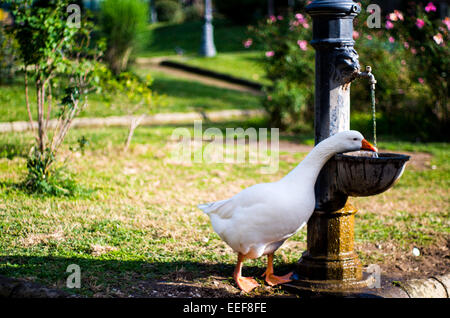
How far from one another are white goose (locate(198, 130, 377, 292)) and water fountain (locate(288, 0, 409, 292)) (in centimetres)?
13

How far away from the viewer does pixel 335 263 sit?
3.83m

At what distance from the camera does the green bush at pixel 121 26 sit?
14.0 meters

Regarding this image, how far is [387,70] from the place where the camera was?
10859 millimetres

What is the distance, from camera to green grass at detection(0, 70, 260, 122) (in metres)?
10.3

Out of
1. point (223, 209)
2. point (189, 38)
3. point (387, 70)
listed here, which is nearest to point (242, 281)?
point (223, 209)

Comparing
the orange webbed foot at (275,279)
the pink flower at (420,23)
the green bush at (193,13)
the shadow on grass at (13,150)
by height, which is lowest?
the orange webbed foot at (275,279)

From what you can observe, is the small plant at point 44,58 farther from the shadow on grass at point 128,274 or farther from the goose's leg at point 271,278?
the goose's leg at point 271,278

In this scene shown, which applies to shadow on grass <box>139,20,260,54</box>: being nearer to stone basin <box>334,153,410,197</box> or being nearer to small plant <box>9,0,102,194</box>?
small plant <box>9,0,102,194</box>

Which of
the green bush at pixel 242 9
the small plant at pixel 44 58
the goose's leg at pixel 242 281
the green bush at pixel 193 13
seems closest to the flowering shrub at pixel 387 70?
the small plant at pixel 44 58

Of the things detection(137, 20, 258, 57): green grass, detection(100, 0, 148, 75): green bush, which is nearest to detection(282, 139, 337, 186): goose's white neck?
detection(100, 0, 148, 75): green bush

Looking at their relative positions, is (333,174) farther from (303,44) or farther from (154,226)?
A: (303,44)

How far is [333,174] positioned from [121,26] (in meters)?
11.5

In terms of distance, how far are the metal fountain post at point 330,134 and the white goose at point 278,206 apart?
184 mm
